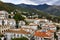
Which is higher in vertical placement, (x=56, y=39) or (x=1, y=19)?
(x=1, y=19)

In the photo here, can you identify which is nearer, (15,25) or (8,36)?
(8,36)

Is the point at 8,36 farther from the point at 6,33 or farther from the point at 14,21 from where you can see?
the point at 14,21

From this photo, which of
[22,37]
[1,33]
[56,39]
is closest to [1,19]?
[1,33]

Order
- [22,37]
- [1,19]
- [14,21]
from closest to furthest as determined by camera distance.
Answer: [22,37] → [1,19] → [14,21]

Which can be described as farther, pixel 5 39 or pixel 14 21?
pixel 14 21

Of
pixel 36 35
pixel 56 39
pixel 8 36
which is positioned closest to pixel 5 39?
pixel 8 36

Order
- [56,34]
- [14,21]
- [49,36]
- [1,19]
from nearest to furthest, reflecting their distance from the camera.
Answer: [49,36] → [1,19] → [56,34] → [14,21]

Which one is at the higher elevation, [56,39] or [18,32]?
[18,32]

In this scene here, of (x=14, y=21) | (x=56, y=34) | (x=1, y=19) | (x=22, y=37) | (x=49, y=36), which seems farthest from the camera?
(x=14, y=21)

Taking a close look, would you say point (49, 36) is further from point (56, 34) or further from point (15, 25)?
point (15, 25)
